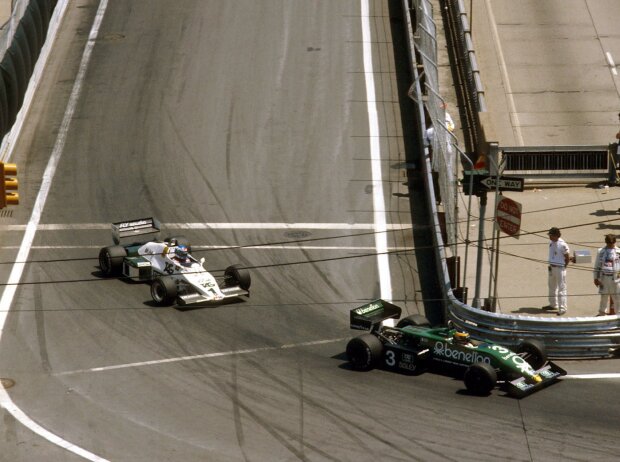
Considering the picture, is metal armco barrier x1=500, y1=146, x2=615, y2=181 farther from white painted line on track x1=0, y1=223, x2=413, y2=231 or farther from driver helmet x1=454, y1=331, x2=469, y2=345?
driver helmet x1=454, y1=331, x2=469, y2=345

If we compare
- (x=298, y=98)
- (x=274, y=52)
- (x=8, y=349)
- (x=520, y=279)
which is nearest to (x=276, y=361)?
(x=8, y=349)

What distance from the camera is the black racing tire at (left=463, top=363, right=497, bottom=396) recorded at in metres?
19.6

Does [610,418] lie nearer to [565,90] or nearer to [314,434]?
[314,434]

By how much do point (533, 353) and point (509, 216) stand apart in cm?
279

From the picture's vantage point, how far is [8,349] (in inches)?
870

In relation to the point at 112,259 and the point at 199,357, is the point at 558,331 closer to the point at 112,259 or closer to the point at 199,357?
the point at 199,357

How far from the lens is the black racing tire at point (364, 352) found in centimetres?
2089

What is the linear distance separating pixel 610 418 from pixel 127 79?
21.1 metres

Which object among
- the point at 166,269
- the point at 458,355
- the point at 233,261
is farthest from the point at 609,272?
the point at 166,269

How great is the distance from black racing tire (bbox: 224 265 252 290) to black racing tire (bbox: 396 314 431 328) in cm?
369

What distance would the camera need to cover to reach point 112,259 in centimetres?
2509

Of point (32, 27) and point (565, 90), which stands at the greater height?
point (32, 27)

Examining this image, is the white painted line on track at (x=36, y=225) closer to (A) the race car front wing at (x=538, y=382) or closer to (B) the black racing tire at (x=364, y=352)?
(B) the black racing tire at (x=364, y=352)

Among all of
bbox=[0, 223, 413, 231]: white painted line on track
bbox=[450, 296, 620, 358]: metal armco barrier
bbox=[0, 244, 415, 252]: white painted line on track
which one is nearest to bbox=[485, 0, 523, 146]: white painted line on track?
bbox=[0, 223, 413, 231]: white painted line on track
